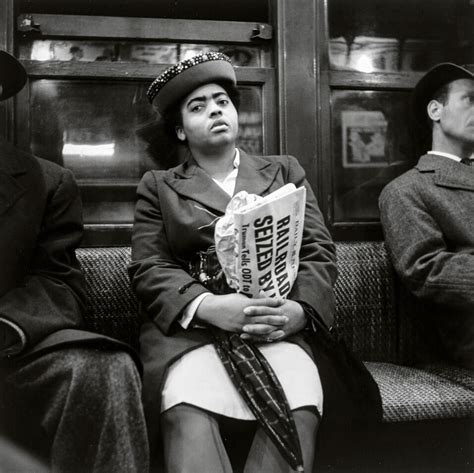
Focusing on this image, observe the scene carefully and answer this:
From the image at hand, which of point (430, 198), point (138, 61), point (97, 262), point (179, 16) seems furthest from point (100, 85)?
point (430, 198)

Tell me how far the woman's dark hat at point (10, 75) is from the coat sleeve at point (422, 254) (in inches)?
59.1

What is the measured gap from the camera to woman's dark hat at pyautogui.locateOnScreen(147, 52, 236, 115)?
7.18ft

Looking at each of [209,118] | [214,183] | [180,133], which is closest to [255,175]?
[214,183]

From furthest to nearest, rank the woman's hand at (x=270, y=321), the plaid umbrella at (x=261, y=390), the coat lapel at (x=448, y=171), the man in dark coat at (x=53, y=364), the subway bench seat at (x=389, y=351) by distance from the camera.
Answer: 1. the coat lapel at (x=448, y=171)
2. the subway bench seat at (x=389, y=351)
3. the woman's hand at (x=270, y=321)
4. the plaid umbrella at (x=261, y=390)
5. the man in dark coat at (x=53, y=364)

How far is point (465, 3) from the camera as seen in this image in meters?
2.94

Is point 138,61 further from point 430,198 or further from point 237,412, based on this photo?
point 237,412

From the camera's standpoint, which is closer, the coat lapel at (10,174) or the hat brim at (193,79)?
the coat lapel at (10,174)

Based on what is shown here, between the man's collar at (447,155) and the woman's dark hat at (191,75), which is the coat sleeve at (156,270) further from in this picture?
the man's collar at (447,155)

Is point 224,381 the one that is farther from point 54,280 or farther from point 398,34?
point 398,34

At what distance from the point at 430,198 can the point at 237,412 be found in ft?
4.09

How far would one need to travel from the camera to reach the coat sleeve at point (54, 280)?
164 centimetres

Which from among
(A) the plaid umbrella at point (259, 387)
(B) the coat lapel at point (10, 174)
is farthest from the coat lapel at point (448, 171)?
(B) the coat lapel at point (10, 174)

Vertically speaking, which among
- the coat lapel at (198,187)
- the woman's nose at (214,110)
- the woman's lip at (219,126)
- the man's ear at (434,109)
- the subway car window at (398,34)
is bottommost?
the coat lapel at (198,187)

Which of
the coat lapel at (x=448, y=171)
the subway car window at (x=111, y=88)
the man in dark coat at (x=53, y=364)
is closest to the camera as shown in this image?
the man in dark coat at (x=53, y=364)
